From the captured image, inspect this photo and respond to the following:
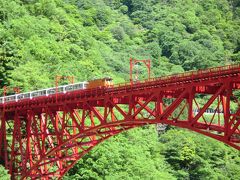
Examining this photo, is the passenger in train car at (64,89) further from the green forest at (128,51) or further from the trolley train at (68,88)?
the green forest at (128,51)

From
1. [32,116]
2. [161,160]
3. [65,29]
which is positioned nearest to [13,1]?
[65,29]

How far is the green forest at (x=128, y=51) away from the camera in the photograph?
76.5 m

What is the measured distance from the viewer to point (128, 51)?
481 feet

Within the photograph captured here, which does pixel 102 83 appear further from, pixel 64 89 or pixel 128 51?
pixel 128 51

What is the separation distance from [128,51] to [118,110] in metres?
104

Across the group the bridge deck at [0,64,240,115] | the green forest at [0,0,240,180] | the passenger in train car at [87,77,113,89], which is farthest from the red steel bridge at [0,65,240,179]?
the green forest at [0,0,240,180]

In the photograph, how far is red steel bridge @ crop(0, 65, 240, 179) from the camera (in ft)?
119

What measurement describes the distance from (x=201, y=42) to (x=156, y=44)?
15.0 meters

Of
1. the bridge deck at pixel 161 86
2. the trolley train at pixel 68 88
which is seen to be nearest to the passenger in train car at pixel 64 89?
the trolley train at pixel 68 88

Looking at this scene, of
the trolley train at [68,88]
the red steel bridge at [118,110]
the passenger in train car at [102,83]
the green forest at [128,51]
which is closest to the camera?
the red steel bridge at [118,110]

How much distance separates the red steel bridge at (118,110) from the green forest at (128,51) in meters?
4.70

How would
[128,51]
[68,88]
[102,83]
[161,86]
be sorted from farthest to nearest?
1. [128,51]
2. [68,88]
3. [102,83]
4. [161,86]

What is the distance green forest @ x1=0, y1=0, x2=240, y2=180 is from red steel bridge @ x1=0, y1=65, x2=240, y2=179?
4698 millimetres

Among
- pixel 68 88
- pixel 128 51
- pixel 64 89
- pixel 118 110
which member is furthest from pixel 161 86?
pixel 128 51
